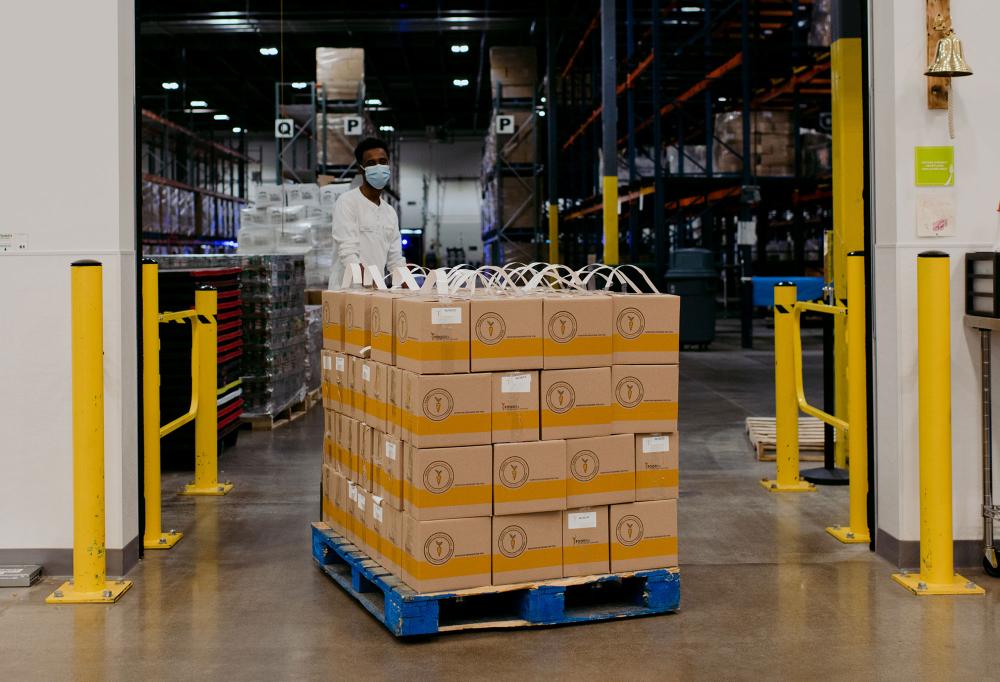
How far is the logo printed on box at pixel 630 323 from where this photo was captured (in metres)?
4.12

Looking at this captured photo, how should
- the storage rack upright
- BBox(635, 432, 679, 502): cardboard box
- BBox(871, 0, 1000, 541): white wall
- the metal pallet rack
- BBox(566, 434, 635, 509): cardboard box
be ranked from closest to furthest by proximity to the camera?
BBox(566, 434, 635, 509): cardboard box
BBox(635, 432, 679, 502): cardboard box
BBox(871, 0, 1000, 541): white wall
the storage rack upright
the metal pallet rack

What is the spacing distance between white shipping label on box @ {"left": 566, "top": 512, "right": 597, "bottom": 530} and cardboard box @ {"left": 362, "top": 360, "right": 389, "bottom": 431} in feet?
2.68

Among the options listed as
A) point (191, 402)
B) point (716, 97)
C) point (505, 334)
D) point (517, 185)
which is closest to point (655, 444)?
point (505, 334)

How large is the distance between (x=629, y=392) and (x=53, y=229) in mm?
2603

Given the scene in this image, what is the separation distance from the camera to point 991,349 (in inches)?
187

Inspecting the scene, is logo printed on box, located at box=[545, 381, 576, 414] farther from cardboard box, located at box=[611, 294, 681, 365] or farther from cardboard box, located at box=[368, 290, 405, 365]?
cardboard box, located at box=[368, 290, 405, 365]

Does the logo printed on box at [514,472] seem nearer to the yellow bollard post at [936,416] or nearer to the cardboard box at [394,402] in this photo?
the cardboard box at [394,402]

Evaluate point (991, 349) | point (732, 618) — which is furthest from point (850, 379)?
point (732, 618)

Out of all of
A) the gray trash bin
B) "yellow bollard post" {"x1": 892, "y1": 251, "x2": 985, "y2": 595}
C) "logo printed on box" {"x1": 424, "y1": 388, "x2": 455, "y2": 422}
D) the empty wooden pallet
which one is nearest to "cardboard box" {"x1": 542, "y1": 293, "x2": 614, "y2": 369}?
"logo printed on box" {"x1": 424, "y1": 388, "x2": 455, "y2": 422}

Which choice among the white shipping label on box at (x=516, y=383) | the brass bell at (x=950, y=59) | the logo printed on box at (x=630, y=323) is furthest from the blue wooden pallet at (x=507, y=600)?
the brass bell at (x=950, y=59)

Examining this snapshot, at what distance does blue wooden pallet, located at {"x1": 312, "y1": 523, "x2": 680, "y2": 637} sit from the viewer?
384 centimetres

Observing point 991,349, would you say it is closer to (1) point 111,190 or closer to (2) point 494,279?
(2) point 494,279

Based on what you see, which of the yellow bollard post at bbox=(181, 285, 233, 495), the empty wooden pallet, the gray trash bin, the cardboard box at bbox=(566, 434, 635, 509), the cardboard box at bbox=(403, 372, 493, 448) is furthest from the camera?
the gray trash bin

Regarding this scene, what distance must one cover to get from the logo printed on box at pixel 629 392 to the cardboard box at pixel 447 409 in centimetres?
54
